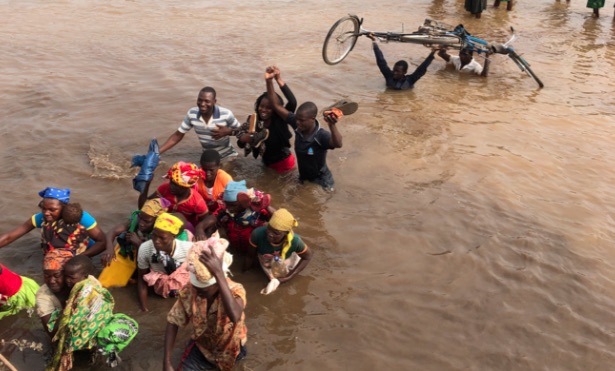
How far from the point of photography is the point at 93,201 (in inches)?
220

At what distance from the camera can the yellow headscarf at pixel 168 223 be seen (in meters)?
3.72

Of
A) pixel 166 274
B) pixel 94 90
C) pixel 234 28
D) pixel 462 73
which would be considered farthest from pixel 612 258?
pixel 234 28

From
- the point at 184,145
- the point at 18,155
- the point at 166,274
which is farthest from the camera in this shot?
the point at 184,145

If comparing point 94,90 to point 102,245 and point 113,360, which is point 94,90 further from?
point 113,360

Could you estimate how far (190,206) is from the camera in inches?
176

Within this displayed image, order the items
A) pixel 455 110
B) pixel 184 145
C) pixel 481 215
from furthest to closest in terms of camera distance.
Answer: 1. pixel 455 110
2. pixel 184 145
3. pixel 481 215

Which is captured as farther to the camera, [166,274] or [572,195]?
[572,195]

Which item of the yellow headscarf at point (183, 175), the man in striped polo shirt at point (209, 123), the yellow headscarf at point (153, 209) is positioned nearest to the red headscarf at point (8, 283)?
the yellow headscarf at point (153, 209)

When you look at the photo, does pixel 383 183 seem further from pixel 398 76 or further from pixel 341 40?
pixel 398 76

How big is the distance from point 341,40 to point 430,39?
1.59m

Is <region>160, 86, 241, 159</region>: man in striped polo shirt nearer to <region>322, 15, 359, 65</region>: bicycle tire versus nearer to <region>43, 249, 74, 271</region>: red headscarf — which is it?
<region>43, 249, 74, 271</region>: red headscarf

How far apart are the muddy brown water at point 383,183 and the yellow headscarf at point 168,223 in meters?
0.77

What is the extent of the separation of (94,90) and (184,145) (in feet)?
9.18

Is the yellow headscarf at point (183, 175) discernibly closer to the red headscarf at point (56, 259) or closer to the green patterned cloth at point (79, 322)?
the red headscarf at point (56, 259)
